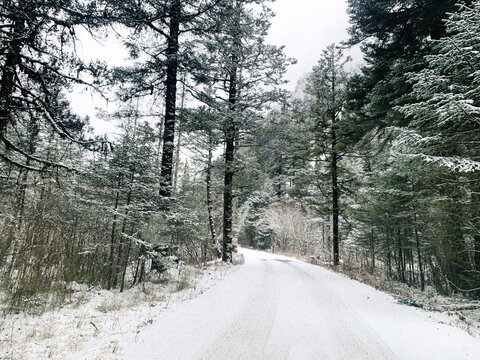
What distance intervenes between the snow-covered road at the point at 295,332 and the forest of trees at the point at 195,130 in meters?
1.88

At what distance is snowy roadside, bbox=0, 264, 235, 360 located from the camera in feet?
9.86

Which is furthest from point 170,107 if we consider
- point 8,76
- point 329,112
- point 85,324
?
point 329,112

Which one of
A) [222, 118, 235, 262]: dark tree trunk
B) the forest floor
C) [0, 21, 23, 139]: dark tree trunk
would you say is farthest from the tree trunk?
[0, 21, 23, 139]: dark tree trunk

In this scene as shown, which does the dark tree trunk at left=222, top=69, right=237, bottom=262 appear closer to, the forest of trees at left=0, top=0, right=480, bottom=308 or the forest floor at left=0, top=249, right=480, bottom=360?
the forest of trees at left=0, top=0, right=480, bottom=308

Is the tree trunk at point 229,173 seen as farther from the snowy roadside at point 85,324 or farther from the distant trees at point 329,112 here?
the snowy roadside at point 85,324

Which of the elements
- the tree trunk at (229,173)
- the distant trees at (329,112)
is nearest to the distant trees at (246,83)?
the tree trunk at (229,173)

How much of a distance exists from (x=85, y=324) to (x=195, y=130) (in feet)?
26.2

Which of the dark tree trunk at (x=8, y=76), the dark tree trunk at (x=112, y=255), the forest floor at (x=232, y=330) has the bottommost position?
the forest floor at (x=232, y=330)

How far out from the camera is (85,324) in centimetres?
395

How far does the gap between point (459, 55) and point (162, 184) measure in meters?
7.97

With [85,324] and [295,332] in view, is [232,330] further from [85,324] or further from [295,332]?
[85,324]

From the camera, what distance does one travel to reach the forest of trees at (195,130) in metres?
4.36

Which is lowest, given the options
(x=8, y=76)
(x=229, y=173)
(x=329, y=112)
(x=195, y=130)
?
(x=8, y=76)

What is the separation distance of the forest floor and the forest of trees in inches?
41.3
